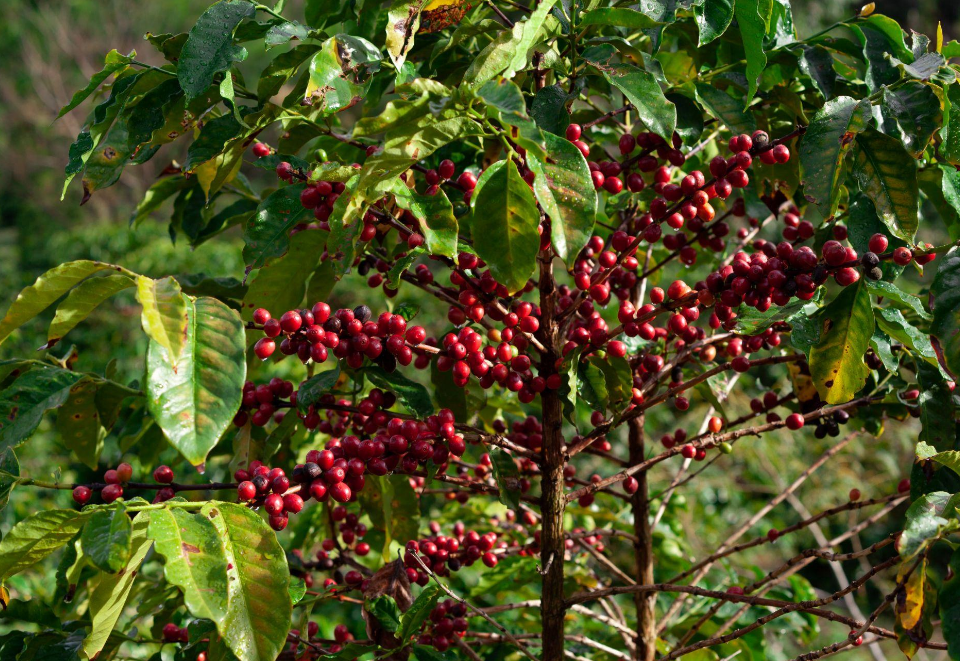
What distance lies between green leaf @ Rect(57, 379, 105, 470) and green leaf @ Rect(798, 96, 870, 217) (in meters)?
1.09

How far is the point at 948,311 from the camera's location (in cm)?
96

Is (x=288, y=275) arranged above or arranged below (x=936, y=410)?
above

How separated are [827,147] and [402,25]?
565mm

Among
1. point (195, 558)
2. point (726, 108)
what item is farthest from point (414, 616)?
point (726, 108)

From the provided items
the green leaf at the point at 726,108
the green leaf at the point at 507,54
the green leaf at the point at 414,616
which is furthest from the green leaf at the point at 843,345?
the green leaf at the point at 414,616

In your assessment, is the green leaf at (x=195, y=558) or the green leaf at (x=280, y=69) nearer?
the green leaf at (x=195, y=558)

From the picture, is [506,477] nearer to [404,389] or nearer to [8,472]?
[404,389]

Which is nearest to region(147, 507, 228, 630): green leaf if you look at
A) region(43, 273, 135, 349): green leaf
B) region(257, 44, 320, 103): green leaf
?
region(43, 273, 135, 349): green leaf

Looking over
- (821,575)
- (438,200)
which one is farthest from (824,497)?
(438,200)

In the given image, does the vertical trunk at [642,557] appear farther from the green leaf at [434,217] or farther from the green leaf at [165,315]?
the green leaf at [165,315]

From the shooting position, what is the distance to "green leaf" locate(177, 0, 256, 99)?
3.28 feet

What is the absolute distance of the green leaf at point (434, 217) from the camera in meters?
0.92

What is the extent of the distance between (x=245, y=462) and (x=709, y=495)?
4151 mm

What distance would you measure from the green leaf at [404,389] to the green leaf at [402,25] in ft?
1.40
